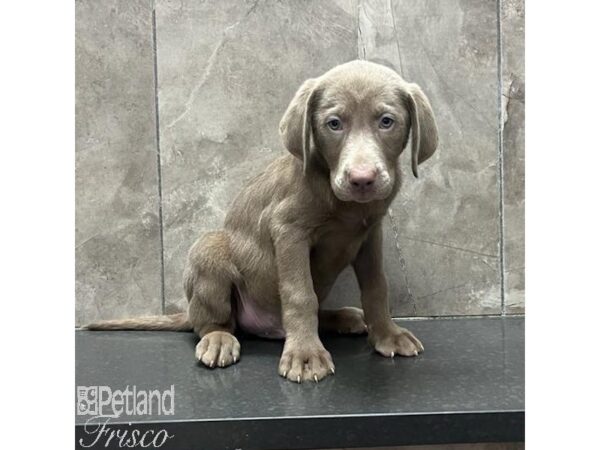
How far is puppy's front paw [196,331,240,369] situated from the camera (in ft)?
7.25

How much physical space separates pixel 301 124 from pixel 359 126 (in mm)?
217

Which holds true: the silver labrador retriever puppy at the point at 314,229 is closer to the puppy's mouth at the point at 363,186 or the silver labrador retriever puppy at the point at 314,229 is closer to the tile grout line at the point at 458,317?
the puppy's mouth at the point at 363,186

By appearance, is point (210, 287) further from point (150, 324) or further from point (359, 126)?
point (359, 126)

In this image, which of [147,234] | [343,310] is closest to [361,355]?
[343,310]

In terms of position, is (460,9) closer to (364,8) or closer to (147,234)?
(364,8)

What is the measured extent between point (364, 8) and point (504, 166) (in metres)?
1.04

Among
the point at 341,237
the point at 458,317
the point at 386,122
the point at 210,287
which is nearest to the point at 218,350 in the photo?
the point at 210,287

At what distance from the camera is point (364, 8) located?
283 centimetres

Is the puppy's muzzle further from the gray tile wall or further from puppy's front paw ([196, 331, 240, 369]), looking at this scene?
the gray tile wall

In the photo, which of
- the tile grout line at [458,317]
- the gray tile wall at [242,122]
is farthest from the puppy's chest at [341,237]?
the tile grout line at [458,317]

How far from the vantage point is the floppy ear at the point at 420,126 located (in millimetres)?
2125

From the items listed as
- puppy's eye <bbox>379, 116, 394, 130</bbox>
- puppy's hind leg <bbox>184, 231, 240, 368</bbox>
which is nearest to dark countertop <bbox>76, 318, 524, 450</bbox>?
puppy's hind leg <bbox>184, 231, 240, 368</bbox>

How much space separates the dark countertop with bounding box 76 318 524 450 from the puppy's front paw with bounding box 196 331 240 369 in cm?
4

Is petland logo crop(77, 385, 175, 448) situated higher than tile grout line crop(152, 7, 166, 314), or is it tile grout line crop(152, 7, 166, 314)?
tile grout line crop(152, 7, 166, 314)
